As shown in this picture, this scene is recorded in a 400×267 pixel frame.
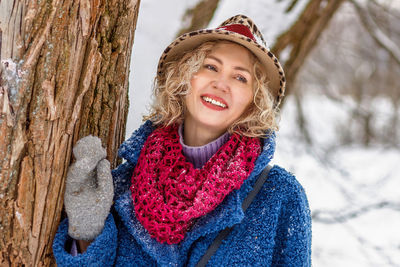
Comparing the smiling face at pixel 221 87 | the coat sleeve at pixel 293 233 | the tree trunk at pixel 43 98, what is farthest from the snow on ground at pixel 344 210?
the tree trunk at pixel 43 98

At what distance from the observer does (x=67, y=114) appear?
1269 millimetres

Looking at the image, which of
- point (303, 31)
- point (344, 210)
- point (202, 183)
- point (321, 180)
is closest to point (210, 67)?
point (202, 183)

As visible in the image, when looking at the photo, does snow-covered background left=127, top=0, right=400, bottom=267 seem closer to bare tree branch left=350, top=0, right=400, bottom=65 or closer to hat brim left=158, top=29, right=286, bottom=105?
hat brim left=158, top=29, right=286, bottom=105

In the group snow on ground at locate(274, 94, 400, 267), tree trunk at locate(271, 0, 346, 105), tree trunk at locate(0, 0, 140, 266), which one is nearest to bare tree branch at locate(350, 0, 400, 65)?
tree trunk at locate(271, 0, 346, 105)

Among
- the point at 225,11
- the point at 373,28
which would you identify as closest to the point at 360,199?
the point at 373,28

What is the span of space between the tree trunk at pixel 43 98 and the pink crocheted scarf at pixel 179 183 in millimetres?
285

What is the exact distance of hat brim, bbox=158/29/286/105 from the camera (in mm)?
1533

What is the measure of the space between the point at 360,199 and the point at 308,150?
1.12 metres

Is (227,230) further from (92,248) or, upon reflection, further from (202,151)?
(92,248)

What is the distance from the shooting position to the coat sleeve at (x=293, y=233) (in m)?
1.48

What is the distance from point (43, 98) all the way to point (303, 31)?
96.4 inches

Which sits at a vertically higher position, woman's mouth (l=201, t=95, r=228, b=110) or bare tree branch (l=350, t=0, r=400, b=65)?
bare tree branch (l=350, t=0, r=400, b=65)

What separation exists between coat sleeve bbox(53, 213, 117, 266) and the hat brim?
0.75 meters

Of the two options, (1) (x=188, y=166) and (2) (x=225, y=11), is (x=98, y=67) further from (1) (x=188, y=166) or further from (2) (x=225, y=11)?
(2) (x=225, y=11)
